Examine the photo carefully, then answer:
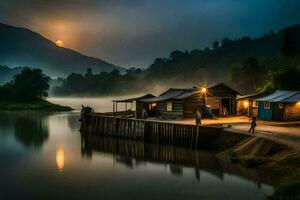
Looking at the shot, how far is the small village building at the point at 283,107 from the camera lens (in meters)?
45.7

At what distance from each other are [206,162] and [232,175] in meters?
5.21

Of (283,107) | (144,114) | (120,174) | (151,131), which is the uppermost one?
(283,107)

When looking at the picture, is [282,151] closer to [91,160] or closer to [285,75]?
[91,160]

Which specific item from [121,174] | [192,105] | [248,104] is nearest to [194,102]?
[192,105]

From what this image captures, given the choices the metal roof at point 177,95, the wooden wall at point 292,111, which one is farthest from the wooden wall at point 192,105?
the wooden wall at point 292,111

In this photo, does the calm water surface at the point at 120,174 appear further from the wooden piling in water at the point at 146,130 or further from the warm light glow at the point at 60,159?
the wooden piling in water at the point at 146,130

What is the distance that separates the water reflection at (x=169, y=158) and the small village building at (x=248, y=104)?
1627 cm

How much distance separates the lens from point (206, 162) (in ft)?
111

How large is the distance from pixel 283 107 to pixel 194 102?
11942mm

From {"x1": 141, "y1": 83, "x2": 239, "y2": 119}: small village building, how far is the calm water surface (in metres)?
9.33

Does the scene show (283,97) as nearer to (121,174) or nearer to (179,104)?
(179,104)

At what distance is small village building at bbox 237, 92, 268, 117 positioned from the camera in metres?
52.6

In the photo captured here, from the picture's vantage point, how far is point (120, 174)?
3194cm

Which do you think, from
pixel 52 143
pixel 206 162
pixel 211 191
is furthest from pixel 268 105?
pixel 52 143
